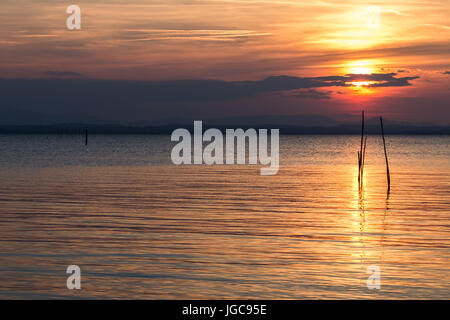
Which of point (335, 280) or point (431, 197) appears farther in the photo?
point (431, 197)

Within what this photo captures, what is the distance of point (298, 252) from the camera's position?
1808 cm

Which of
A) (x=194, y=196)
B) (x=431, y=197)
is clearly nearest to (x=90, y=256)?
(x=194, y=196)

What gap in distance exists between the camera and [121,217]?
25.4 metres

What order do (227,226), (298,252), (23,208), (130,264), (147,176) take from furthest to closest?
(147,176) → (23,208) → (227,226) → (298,252) → (130,264)

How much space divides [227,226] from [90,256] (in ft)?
22.5

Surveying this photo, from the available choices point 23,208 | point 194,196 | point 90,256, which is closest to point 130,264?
point 90,256

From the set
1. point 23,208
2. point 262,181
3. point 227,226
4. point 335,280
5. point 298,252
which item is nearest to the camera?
point 335,280

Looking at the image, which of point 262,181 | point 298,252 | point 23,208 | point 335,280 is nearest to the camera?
point 335,280

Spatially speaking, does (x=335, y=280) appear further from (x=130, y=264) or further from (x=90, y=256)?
(x=90, y=256)
